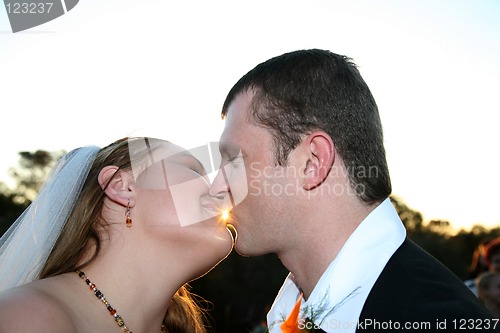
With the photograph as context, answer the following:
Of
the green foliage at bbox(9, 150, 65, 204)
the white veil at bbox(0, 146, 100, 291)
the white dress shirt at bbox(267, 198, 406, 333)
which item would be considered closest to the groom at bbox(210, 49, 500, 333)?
the white dress shirt at bbox(267, 198, 406, 333)

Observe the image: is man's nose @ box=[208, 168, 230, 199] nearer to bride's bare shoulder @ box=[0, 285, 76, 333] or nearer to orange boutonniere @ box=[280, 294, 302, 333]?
orange boutonniere @ box=[280, 294, 302, 333]

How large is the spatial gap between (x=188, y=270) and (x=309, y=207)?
42.6 inches

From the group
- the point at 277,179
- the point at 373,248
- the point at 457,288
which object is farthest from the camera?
the point at 277,179

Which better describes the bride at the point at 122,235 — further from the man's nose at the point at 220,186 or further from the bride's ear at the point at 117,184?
the man's nose at the point at 220,186

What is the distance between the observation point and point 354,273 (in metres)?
2.48

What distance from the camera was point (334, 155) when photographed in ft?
9.18

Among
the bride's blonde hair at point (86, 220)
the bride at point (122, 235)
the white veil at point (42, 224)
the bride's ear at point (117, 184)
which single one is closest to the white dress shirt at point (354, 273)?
the bride at point (122, 235)

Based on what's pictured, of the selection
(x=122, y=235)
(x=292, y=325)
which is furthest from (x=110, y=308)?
(x=292, y=325)

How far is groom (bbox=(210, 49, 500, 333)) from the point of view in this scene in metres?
2.44

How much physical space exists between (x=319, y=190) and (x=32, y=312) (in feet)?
5.50

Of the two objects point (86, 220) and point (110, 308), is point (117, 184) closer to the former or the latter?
point (86, 220)

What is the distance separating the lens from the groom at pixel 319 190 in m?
2.44

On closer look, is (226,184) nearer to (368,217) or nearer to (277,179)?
(277,179)

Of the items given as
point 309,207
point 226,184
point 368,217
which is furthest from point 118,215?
point 368,217
